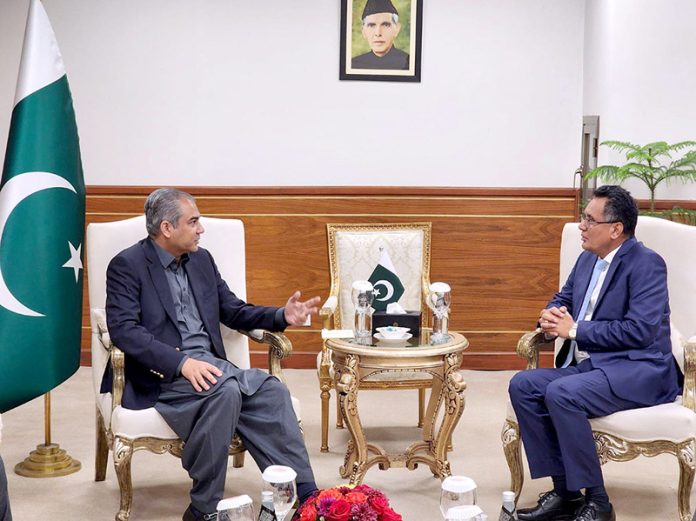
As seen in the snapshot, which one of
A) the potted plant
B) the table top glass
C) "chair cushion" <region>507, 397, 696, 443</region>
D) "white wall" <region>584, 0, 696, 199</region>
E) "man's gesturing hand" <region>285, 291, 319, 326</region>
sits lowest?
"chair cushion" <region>507, 397, 696, 443</region>

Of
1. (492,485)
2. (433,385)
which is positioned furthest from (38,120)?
(492,485)

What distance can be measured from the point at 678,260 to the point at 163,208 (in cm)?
221

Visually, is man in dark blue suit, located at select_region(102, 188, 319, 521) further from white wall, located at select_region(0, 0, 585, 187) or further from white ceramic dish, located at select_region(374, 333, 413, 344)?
white wall, located at select_region(0, 0, 585, 187)

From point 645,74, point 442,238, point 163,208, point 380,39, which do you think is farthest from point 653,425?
point 380,39

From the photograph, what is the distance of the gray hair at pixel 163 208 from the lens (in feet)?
13.5

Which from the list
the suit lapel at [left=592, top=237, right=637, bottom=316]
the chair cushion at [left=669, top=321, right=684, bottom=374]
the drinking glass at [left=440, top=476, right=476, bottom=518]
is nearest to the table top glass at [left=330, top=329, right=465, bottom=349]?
the suit lapel at [left=592, top=237, right=637, bottom=316]

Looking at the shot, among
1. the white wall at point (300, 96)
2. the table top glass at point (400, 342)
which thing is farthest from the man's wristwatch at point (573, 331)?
the white wall at point (300, 96)

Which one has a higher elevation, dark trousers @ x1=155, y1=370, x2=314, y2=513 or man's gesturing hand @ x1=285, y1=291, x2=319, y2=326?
man's gesturing hand @ x1=285, y1=291, x2=319, y2=326

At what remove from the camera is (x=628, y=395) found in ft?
12.9

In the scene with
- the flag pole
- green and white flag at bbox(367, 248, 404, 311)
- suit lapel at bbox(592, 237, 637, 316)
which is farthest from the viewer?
green and white flag at bbox(367, 248, 404, 311)

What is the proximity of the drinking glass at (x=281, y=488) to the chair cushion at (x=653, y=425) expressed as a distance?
169 centimetres

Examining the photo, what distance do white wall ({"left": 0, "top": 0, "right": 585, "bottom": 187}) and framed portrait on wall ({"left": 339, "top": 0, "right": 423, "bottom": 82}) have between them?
75mm

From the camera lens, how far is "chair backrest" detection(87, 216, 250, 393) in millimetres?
4387

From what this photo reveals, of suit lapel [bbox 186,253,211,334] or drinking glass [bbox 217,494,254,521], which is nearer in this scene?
drinking glass [bbox 217,494,254,521]
